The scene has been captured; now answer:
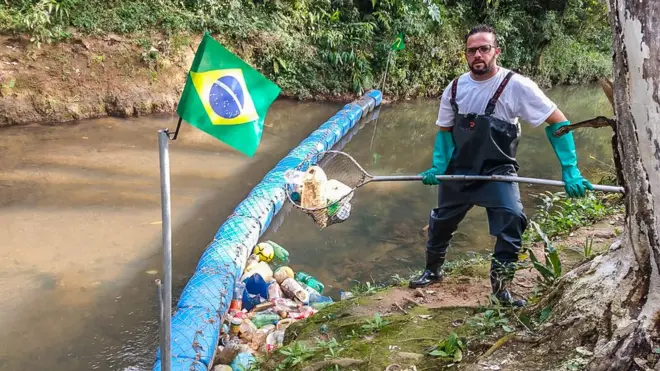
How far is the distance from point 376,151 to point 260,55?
4098 mm

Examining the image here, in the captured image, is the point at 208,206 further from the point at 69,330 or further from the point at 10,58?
the point at 10,58

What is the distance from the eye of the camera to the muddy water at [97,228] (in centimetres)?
400

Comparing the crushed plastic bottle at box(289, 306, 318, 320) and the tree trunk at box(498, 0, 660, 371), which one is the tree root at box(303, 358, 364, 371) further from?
the crushed plastic bottle at box(289, 306, 318, 320)

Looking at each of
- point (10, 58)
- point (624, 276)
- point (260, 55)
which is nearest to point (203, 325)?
point (624, 276)

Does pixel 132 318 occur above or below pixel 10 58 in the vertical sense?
below

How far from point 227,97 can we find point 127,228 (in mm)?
3620

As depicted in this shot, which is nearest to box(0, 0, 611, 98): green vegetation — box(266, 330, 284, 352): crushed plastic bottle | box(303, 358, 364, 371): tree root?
box(266, 330, 284, 352): crushed plastic bottle

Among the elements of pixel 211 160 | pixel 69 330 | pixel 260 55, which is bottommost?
pixel 69 330

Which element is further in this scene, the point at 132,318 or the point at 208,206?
the point at 208,206

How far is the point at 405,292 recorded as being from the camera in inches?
153

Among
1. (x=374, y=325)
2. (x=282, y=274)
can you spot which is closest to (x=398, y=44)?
(x=282, y=274)

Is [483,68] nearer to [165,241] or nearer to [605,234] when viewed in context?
[165,241]

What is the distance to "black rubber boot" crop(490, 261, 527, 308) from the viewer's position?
3221 millimetres

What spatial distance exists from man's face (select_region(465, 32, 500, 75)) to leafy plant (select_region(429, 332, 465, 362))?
1510 mm
